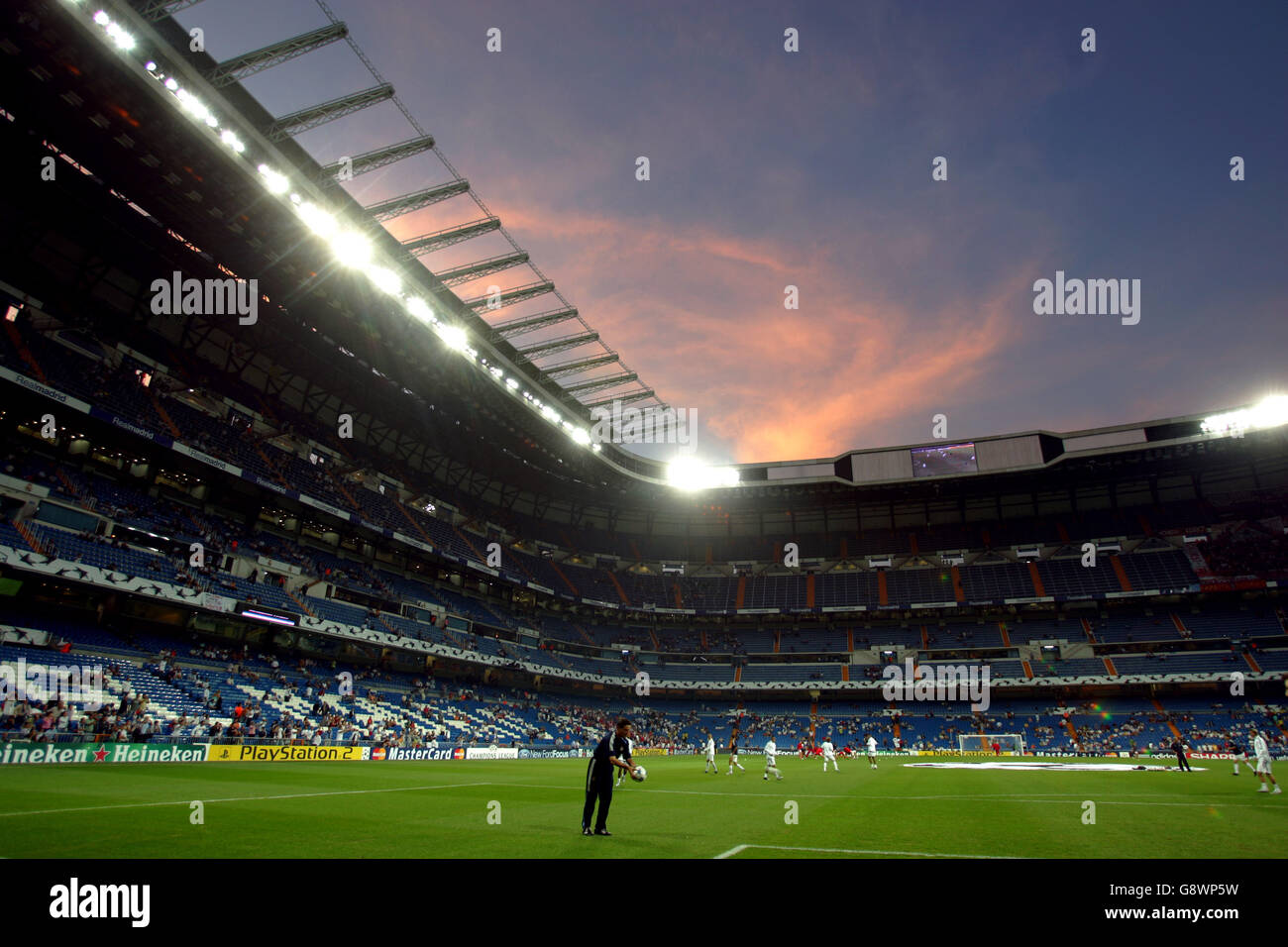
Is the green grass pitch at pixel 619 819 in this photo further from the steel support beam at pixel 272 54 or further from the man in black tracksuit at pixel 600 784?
the steel support beam at pixel 272 54

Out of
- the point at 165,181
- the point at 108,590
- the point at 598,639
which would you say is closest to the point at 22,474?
the point at 108,590

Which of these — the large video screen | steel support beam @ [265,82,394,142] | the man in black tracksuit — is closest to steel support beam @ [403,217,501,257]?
steel support beam @ [265,82,394,142]

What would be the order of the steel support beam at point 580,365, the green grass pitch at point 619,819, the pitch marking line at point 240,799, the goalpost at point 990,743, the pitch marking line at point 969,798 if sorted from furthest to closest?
the goalpost at point 990,743
the steel support beam at point 580,365
the pitch marking line at point 969,798
the pitch marking line at point 240,799
the green grass pitch at point 619,819

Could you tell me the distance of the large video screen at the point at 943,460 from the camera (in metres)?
64.1

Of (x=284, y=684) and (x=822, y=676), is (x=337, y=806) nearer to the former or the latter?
(x=284, y=684)

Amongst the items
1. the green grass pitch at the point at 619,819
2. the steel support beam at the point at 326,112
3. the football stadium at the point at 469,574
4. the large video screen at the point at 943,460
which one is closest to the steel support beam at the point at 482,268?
the football stadium at the point at 469,574

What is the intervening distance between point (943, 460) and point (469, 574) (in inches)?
1871

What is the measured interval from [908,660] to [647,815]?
59.2m

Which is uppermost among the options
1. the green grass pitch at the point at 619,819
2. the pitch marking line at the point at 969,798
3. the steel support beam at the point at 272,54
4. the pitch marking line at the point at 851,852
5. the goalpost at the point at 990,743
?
the steel support beam at the point at 272,54

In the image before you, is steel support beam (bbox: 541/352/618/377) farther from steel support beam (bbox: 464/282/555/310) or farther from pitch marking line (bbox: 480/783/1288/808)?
pitch marking line (bbox: 480/783/1288/808)

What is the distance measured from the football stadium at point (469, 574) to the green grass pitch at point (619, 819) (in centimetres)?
16
